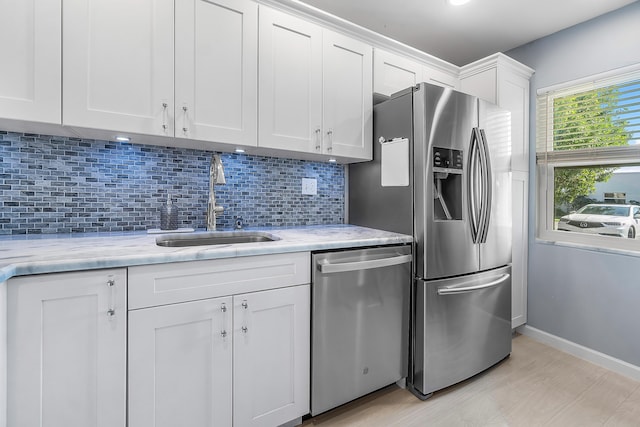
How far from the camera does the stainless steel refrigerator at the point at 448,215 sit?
70.5 inches

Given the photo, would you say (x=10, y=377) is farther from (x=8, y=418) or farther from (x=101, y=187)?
(x=101, y=187)

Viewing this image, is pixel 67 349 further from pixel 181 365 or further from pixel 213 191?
pixel 213 191

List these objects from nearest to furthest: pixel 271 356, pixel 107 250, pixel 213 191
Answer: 1. pixel 107 250
2. pixel 271 356
3. pixel 213 191

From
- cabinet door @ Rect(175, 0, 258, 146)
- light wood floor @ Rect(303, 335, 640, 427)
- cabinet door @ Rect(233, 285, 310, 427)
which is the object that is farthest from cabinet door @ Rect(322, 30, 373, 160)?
light wood floor @ Rect(303, 335, 640, 427)

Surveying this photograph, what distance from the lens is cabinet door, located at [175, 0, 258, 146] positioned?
1509 millimetres

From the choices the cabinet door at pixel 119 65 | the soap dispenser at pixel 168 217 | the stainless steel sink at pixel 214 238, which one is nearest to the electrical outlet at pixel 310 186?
the stainless steel sink at pixel 214 238

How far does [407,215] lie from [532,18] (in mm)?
1866

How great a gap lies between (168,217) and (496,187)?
214 cm

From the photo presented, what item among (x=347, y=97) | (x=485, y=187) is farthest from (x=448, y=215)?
(x=347, y=97)

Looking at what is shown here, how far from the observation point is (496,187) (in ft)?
6.83

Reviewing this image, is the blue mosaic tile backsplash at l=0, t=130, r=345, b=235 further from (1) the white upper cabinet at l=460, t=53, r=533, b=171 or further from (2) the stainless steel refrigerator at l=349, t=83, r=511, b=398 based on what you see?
(1) the white upper cabinet at l=460, t=53, r=533, b=171

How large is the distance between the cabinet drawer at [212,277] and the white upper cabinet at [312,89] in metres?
0.73

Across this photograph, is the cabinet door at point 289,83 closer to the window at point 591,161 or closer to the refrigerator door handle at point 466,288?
the refrigerator door handle at point 466,288

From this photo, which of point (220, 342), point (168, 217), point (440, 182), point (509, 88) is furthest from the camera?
point (509, 88)
